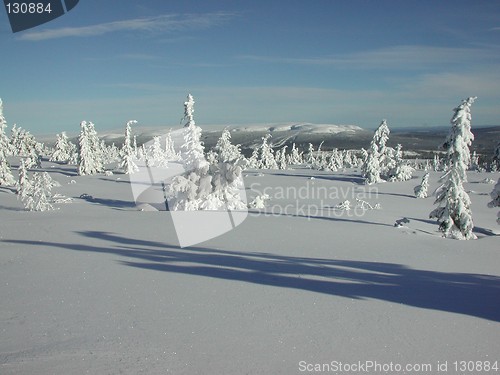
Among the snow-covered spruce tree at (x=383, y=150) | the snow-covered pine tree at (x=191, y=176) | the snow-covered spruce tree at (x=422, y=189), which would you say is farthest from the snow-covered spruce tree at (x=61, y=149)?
the snow-covered spruce tree at (x=422, y=189)

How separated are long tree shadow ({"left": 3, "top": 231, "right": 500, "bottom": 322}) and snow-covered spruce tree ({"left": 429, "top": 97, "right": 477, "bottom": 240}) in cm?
1166

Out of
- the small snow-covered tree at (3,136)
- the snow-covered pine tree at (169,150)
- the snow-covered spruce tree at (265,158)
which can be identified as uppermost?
the small snow-covered tree at (3,136)

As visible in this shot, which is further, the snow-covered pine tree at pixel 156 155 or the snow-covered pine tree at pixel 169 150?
the snow-covered pine tree at pixel 169 150

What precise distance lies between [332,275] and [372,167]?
155 feet

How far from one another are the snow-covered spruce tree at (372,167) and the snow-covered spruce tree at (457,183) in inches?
1305

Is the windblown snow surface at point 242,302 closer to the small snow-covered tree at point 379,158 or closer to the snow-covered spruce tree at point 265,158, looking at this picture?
the small snow-covered tree at point 379,158

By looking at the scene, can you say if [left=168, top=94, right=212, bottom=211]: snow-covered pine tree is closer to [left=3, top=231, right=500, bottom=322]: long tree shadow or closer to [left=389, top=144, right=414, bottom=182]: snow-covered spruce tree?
[left=3, top=231, right=500, bottom=322]: long tree shadow

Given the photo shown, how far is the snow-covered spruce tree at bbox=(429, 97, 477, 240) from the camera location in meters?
21.6

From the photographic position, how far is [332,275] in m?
10.8

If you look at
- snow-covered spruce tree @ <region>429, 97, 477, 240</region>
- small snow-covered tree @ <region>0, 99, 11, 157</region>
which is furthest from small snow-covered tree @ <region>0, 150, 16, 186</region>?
snow-covered spruce tree @ <region>429, 97, 477, 240</region>

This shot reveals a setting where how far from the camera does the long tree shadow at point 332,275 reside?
29.0 feet

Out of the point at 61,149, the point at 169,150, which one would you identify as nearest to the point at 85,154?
the point at 169,150

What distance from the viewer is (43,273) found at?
10422mm

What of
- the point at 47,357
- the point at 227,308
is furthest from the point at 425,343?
the point at 47,357
